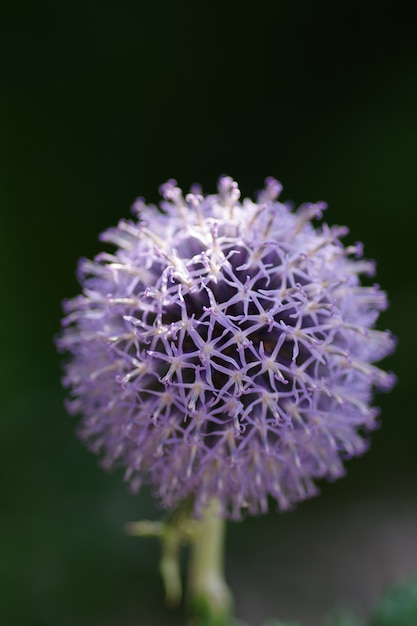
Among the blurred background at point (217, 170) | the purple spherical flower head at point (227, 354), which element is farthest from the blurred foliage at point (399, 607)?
the blurred background at point (217, 170)

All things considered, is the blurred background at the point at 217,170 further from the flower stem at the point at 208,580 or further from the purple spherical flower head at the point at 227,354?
the purple spherical flower head at the point at 227,354

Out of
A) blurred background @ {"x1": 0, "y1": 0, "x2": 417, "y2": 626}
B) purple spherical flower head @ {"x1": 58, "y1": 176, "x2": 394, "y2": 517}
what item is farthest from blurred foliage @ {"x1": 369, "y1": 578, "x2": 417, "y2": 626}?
blurred background @ {"x1": 0, "y1": 0, "x2": 417, "y2": 626}

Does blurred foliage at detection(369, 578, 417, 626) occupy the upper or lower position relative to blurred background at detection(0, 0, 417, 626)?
lower

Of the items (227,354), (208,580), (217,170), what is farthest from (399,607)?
(217,170)

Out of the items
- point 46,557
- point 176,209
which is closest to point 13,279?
point 46,557

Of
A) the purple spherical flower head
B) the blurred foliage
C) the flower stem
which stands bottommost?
the blurred foliage

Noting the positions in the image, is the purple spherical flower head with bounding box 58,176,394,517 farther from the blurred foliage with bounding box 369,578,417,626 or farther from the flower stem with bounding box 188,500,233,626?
the blurred foliage with bounding box 369,578,417,626
